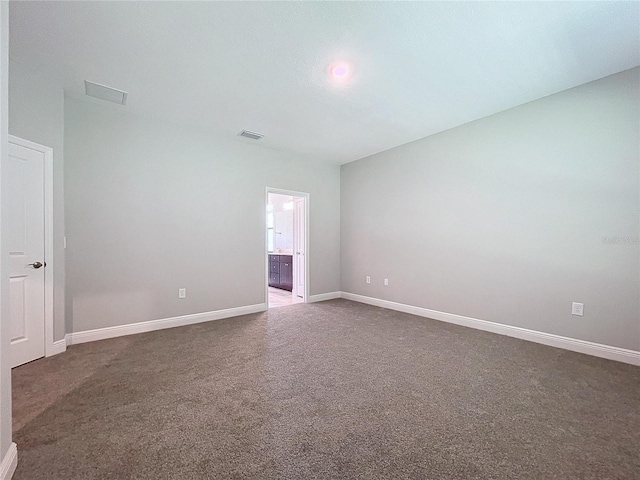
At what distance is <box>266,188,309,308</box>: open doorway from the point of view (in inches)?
205

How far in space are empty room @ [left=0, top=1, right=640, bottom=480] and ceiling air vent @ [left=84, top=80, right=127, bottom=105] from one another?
5 cm

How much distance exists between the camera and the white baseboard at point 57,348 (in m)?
2.80

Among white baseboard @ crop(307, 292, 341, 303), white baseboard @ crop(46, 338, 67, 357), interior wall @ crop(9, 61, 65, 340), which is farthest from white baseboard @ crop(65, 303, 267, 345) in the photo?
white baseboard @ crop(307, 292, 341, 303)

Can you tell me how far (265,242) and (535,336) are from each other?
3.70 m

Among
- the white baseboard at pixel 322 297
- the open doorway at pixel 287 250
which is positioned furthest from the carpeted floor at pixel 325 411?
the open doorway at pixel 287 250

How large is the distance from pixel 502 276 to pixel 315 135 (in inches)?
121

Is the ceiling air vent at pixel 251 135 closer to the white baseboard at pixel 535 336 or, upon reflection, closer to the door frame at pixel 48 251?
the door frame at pixel 48 251

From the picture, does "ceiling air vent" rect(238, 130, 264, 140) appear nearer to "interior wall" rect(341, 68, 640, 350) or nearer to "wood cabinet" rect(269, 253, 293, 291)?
"interior wall" rect(341, 68, 640, 350)

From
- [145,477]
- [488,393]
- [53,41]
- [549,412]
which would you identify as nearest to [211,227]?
[53,41]

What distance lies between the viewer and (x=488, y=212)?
3.61 m

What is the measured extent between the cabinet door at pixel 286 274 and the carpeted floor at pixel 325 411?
349 centimetres

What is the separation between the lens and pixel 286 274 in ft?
22.3

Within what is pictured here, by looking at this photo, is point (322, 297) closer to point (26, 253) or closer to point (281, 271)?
point (281, 271)

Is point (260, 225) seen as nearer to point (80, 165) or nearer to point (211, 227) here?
point (211, 227)
